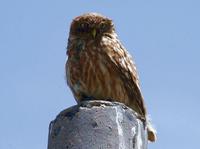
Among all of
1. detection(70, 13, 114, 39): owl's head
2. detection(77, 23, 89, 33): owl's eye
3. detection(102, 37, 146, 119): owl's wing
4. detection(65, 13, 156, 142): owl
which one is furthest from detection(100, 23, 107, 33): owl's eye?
detection(102, 37, 146, 119): owl's wing

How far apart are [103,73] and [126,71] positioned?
394 millimetres

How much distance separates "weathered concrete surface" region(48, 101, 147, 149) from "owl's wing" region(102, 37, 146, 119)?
3.40 m

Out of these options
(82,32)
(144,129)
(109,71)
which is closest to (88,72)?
(109,71)

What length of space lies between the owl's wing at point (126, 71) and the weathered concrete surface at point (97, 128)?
3405 millimetres

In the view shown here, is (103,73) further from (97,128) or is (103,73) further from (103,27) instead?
(97,128)

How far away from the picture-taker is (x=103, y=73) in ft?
25.0

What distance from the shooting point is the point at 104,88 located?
297 inches

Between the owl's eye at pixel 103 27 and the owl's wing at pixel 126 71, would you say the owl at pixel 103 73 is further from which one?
the owl's eye at pixel 103 27

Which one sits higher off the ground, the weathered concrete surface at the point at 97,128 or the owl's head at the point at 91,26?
the owl's head at the point at 91,26

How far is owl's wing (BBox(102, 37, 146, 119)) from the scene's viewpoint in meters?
7.73

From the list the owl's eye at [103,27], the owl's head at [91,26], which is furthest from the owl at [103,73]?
the owl's eye at [103,27]

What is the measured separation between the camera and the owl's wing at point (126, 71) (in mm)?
7734

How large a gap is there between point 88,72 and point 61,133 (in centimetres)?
364

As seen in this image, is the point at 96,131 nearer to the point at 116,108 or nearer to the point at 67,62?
the point at 116,108
